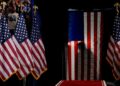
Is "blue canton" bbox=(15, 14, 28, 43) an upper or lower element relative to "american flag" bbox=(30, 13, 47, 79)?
upper

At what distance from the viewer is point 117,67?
8.95 metres

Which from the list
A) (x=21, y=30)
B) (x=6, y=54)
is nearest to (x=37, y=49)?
(x=21, y=30)

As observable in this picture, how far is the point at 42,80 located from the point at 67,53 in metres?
1.13

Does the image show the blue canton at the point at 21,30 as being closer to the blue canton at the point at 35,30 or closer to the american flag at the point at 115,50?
the blue canton at the point at 35,30

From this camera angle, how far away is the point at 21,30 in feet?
29.5

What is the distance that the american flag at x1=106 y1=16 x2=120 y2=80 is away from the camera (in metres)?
8.88

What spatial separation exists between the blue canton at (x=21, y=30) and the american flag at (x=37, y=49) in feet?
1.28

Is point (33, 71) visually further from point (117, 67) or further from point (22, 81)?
point (117, 67)

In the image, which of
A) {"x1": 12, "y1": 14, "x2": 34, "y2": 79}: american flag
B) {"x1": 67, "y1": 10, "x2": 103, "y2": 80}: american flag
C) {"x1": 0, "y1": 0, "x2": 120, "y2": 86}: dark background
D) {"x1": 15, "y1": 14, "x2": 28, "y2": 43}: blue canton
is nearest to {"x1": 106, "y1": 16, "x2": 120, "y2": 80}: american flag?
{"x1": 67, "y1": 10, "x2": 103, "y2": 80}: american flag

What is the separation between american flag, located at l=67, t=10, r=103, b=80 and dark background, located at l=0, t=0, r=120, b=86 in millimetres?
193

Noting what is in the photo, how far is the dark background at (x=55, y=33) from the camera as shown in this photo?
958 centimetres

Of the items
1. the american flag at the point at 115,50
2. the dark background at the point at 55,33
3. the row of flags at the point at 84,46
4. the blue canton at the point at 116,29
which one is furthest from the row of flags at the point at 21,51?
the blue canton at the point at 116,29

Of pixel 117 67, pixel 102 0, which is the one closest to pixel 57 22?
pixel 102 0

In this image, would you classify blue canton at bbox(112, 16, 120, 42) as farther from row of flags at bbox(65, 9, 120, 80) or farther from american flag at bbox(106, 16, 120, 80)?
row of flags at bbox(65, 9, 120, 80)
